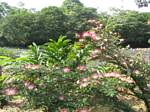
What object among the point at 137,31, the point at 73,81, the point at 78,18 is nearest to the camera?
the point at 73,81

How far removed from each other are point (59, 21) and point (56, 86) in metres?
33.9

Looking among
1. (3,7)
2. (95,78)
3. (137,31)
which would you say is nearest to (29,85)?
(95,78)

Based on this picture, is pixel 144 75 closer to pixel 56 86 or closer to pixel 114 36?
pixel 114 36

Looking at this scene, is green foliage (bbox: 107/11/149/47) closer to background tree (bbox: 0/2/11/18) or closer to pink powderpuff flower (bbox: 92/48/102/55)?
background tree (bbox: 0/2/11/18)

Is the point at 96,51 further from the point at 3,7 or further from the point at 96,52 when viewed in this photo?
the point at 3,7

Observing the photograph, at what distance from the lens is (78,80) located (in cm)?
533

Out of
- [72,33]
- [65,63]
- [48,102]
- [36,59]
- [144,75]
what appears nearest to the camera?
[48,102]

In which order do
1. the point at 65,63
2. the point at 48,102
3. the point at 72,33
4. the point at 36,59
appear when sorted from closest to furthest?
1. the point at 48,102
2. the point at 65,63
3. the point at 36,59
4. the point at 72,33

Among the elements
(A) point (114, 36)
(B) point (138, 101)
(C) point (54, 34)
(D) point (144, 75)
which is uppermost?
(A) point (114, 36)

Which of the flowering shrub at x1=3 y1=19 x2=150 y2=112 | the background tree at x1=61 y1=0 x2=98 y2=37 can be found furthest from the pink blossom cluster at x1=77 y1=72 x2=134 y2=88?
the background tree at x1=61 y1=0 x2=98 y2=37

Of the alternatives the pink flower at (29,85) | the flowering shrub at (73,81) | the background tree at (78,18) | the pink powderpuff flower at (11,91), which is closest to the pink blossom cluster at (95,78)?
the flowering shrub at (73,81)

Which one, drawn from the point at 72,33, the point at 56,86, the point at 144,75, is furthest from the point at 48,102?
the point at 72,33

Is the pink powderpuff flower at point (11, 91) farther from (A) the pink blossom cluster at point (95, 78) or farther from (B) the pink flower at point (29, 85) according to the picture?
(A) the pink blossom cluster at point (95, 78)

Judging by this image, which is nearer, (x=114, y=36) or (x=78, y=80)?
(x=78, y=80)
